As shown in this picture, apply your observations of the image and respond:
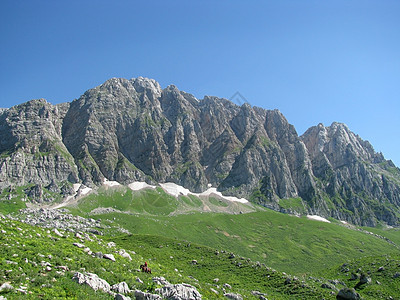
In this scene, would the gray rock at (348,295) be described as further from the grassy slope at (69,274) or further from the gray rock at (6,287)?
the gray rock at (6,287)

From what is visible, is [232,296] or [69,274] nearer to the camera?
[69,274]

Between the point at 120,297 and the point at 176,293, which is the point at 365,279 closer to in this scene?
the point at 176,293

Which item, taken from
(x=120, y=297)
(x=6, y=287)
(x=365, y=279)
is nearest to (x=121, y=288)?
(x=120, y=297)

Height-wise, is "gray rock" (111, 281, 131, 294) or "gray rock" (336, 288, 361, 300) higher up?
"gray rock" (111, 281, 131, 294)

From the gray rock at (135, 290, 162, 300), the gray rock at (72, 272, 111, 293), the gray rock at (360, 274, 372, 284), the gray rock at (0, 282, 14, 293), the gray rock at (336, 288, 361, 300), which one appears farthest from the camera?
the gray rock at (360, 274, 372, 284)

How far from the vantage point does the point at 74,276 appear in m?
25.0

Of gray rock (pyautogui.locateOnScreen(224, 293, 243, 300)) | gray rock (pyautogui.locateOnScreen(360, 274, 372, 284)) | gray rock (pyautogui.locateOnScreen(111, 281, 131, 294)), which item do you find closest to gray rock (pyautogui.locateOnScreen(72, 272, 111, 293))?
gray rock (pyautogui.locateOnScreen(111, 281, 131, 294))

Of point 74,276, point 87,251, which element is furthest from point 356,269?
point 74,276

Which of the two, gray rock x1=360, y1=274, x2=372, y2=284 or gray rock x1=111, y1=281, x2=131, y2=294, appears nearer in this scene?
gray rock x1=111, y1=281, x2=131, y2=294

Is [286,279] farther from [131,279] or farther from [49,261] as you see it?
[49,261]

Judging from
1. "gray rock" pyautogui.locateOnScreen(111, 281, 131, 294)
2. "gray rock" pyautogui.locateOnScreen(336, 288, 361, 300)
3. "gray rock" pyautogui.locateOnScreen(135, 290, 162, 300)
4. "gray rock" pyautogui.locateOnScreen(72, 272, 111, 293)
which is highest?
"gray rock" pyautogui.locateOnScreen(72, 272, 111, 293)

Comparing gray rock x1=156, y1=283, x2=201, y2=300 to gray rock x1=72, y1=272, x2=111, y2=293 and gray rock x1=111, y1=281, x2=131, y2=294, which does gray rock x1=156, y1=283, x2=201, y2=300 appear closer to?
gray rock x1=111, y1=281, x2=131, y2=294

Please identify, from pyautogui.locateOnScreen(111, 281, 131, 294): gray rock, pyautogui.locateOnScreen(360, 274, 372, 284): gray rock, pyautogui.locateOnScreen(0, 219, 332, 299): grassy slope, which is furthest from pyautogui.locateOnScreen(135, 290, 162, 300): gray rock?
pyautogui.locateOnScreen(360, 274, 372, 284): gray rock

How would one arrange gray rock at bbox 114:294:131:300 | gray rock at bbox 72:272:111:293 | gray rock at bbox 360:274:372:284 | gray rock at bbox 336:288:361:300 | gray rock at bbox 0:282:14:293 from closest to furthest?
gray rock at bbox 0:282:14:293, gray rock at bbox 114:294:131:300, gray rock at bbox 72:272:111:293, gray rock at bbox 336:288:361:300, gray rock at bbox 360:274:372:284
